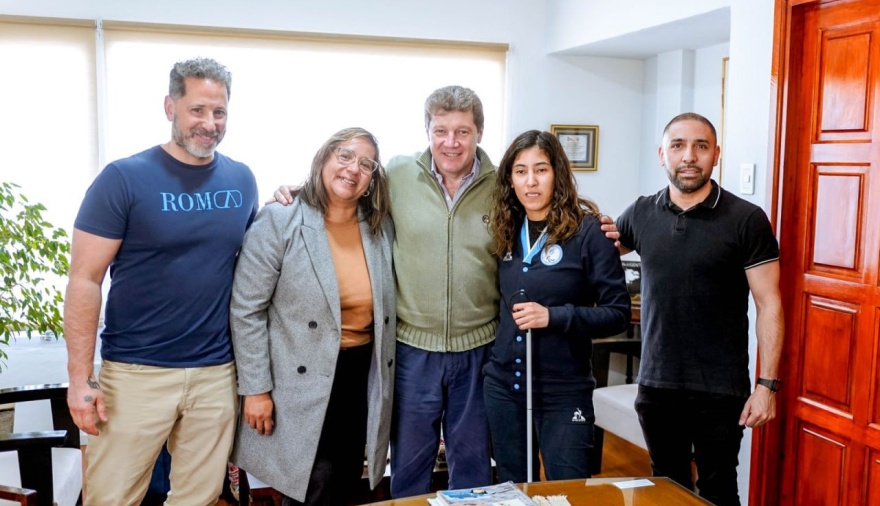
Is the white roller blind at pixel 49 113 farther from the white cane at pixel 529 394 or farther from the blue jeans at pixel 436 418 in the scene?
the white cane at pixel 529 394

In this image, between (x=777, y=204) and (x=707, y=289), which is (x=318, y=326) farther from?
(x=777, y=204)

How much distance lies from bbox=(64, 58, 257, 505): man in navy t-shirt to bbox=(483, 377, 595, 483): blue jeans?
80 centimetres

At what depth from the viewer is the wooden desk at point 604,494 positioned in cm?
188

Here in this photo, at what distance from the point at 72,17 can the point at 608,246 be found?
120 inches

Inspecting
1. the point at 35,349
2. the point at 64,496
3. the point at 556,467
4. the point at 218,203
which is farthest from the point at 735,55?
the point at 35,349

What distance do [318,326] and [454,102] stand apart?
2.51 feet

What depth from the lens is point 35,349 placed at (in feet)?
12.6

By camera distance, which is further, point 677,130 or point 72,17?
point 72,17

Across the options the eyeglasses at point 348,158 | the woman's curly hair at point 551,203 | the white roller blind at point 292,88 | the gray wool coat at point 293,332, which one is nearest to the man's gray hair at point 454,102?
the woman's curly hair at point 551,203

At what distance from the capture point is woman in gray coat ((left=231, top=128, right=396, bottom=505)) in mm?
2152

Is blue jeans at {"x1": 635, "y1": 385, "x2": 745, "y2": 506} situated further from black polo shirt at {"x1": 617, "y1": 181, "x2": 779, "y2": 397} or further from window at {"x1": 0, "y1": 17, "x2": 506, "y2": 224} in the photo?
window at {"x1": 0, "y1": 17, "x2": 506, "y2": 224}

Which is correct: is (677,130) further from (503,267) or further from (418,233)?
(418,233)

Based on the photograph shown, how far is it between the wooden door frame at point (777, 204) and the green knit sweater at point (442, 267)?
119 cm

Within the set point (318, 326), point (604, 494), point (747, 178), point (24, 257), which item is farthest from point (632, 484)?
point (24, 257)
